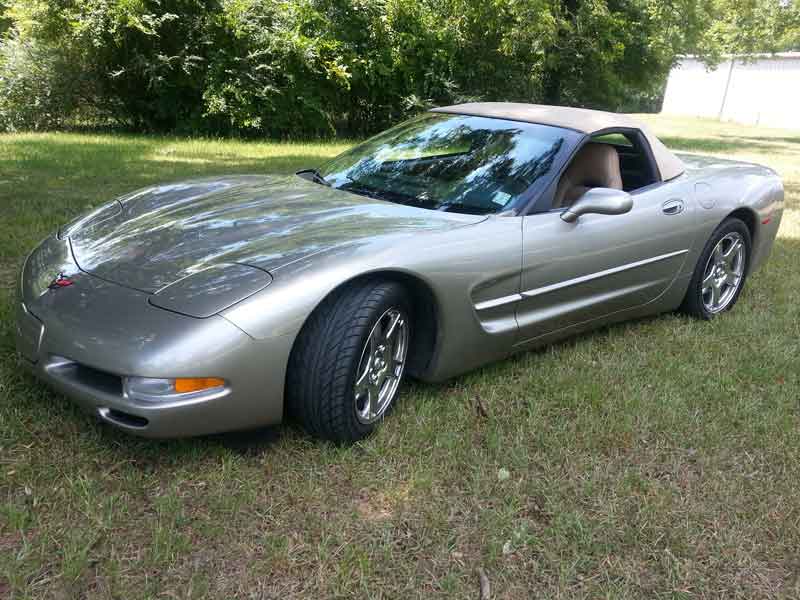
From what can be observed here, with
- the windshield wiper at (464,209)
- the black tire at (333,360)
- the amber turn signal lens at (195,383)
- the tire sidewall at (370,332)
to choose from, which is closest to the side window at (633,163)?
the windshield wiper at (464,209)

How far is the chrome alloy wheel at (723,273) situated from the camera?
4406 millimetres

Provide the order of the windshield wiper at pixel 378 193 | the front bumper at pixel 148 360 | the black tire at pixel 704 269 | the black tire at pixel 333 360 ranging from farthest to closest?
1. the black tire at pixel 704 269
2. the windshield wiper at pixel 378 193
3. the black tire at pixel 333 360
4. the front bumper at pixel 148 360

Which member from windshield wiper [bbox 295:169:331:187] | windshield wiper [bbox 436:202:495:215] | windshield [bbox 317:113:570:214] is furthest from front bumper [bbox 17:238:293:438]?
windshield wiper [bbox 295:169:331:187]

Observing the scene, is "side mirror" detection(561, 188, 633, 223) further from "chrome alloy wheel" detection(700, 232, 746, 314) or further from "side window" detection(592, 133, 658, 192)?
"chrome alloy wheel" detection(700, 232, 746, 314)

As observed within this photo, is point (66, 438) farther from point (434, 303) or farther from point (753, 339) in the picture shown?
point (753, 339)

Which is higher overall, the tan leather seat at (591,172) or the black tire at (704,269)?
the tan leather seat at (591,172)

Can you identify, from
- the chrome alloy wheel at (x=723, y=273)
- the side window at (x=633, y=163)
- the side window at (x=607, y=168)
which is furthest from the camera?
the chrome alloy wheel at (x=723, y=273)

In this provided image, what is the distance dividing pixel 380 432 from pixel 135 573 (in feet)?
3.51

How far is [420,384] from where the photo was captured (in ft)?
10.8

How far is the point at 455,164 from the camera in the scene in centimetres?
348

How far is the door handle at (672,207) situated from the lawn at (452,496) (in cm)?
85

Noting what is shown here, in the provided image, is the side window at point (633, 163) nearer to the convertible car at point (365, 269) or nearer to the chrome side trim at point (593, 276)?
the convertible car at point (365, 269)

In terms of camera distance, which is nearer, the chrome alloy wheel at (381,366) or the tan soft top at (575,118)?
the chrome alloy wheel at (381,366)

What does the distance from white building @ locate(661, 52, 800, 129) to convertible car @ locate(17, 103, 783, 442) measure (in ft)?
83.4
